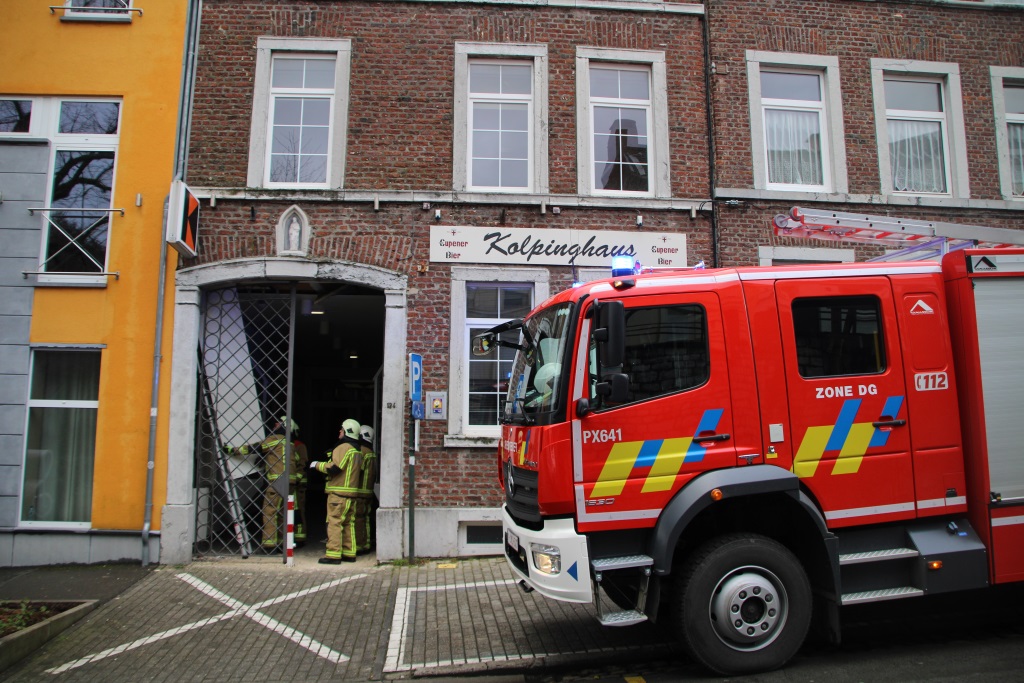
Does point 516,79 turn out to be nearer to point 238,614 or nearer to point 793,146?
point 793,146

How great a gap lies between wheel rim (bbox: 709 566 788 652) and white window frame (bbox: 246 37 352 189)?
6.74 m

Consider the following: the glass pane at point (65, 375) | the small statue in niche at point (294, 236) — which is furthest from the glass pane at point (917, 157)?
the glass pane at point (65, 375)

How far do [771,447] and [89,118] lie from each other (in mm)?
9257

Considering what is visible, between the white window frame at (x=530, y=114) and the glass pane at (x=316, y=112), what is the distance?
5.96ft

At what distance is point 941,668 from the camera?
4.45 metres

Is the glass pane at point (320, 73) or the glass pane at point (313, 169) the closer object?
the glass pane at point (313, 169)

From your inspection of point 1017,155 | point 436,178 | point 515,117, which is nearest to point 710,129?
point 515,117

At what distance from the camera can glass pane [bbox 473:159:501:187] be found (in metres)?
8.79

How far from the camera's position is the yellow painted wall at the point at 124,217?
7898 mm

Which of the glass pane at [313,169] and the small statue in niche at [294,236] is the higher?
the glass pane at [313,169]

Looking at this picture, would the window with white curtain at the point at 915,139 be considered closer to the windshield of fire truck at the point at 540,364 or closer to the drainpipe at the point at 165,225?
the windshield of fire truck at the point at 540,364

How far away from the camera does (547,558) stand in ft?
14.1

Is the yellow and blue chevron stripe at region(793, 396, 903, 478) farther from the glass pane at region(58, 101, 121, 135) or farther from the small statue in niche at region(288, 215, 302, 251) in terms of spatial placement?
the glass pane at region(58, 101, 121, 135)

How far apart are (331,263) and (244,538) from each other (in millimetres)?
3680
